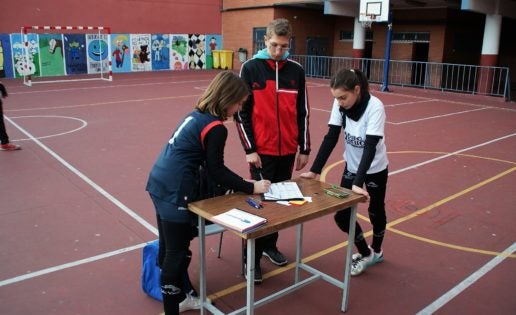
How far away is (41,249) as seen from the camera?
4320 mm

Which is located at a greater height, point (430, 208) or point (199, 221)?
point (199, 221)

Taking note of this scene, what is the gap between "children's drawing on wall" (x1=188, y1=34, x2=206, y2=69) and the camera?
84.4 feet

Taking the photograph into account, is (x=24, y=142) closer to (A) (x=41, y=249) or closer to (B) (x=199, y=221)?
(A) (x=41, y=249)

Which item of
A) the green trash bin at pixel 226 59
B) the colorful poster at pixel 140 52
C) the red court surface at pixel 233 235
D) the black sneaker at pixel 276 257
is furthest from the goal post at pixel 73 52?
the black sneaker at pixel 276 257

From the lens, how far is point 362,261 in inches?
159

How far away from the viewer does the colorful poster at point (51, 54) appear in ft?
68.0

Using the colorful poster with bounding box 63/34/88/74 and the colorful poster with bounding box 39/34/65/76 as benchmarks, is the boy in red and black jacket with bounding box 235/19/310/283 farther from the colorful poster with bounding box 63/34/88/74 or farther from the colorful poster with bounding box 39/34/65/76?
the colorful poster with bounding box 63/34/88/74

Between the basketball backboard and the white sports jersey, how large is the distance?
14619 millimetres

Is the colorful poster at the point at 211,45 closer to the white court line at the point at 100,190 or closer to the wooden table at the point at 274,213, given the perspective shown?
the white court line at the point at 100,190

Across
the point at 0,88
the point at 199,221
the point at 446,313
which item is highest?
the point at 0,88

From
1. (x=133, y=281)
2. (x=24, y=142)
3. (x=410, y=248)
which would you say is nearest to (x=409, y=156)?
(x=410, y=248)

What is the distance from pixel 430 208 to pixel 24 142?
285 inches

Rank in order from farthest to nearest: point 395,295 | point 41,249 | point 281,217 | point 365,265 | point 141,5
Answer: point 141,5, point 41,249, point 365,265, point 395,295, point 281,217

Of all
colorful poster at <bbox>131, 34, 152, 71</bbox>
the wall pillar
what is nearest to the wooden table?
the wall pillar
